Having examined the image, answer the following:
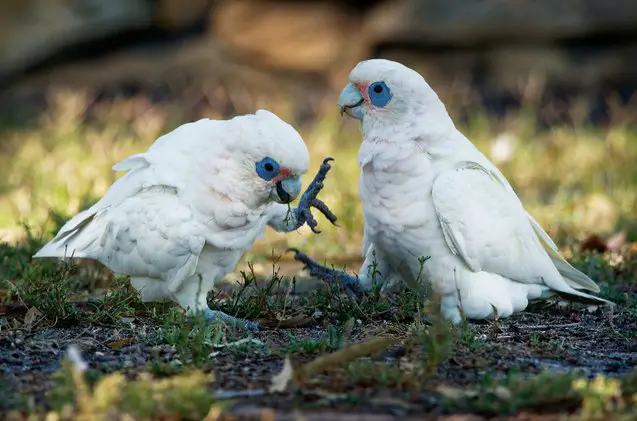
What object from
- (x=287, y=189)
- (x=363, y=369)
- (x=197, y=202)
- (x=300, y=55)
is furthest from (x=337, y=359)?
(x=300, y=55)

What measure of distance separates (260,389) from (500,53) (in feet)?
22.5

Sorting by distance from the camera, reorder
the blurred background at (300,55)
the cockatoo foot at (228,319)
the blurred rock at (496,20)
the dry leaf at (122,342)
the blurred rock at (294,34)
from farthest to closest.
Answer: the blurred rock at (294,34)
the blurred rock at (496,20)
the blurred background at (300,55)
the cockatoo foot at (228,319)
the dry leaf at (122,342)

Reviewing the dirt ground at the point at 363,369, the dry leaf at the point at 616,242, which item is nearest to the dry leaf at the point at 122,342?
the dirt ground at the point at 363,369

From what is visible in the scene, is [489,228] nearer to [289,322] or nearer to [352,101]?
[352,101]

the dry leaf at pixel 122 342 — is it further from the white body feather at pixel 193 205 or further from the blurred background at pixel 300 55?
the blurred background at pixel 300 55

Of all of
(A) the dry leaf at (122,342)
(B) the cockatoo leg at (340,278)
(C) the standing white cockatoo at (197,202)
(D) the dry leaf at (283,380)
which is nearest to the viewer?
(D) the dry leaf at (283,380)

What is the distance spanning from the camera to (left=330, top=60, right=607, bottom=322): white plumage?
12.3 ft

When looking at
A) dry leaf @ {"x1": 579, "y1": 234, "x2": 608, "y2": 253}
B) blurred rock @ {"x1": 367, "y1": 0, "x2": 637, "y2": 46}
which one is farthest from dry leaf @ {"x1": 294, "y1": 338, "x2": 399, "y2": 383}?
blurred rock @ {"x1": 367, "y1": 0, "x2": 637, "y2": 46}

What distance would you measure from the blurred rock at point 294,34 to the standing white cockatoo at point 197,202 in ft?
18.1

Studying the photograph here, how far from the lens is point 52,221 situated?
505 cm

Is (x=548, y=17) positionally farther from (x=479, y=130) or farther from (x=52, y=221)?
(x=52, y=221)

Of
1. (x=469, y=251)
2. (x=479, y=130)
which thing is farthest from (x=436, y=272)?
(x=479, y=130)

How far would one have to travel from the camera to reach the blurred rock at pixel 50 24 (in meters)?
8.98

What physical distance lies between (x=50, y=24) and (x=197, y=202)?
19.9 ft
